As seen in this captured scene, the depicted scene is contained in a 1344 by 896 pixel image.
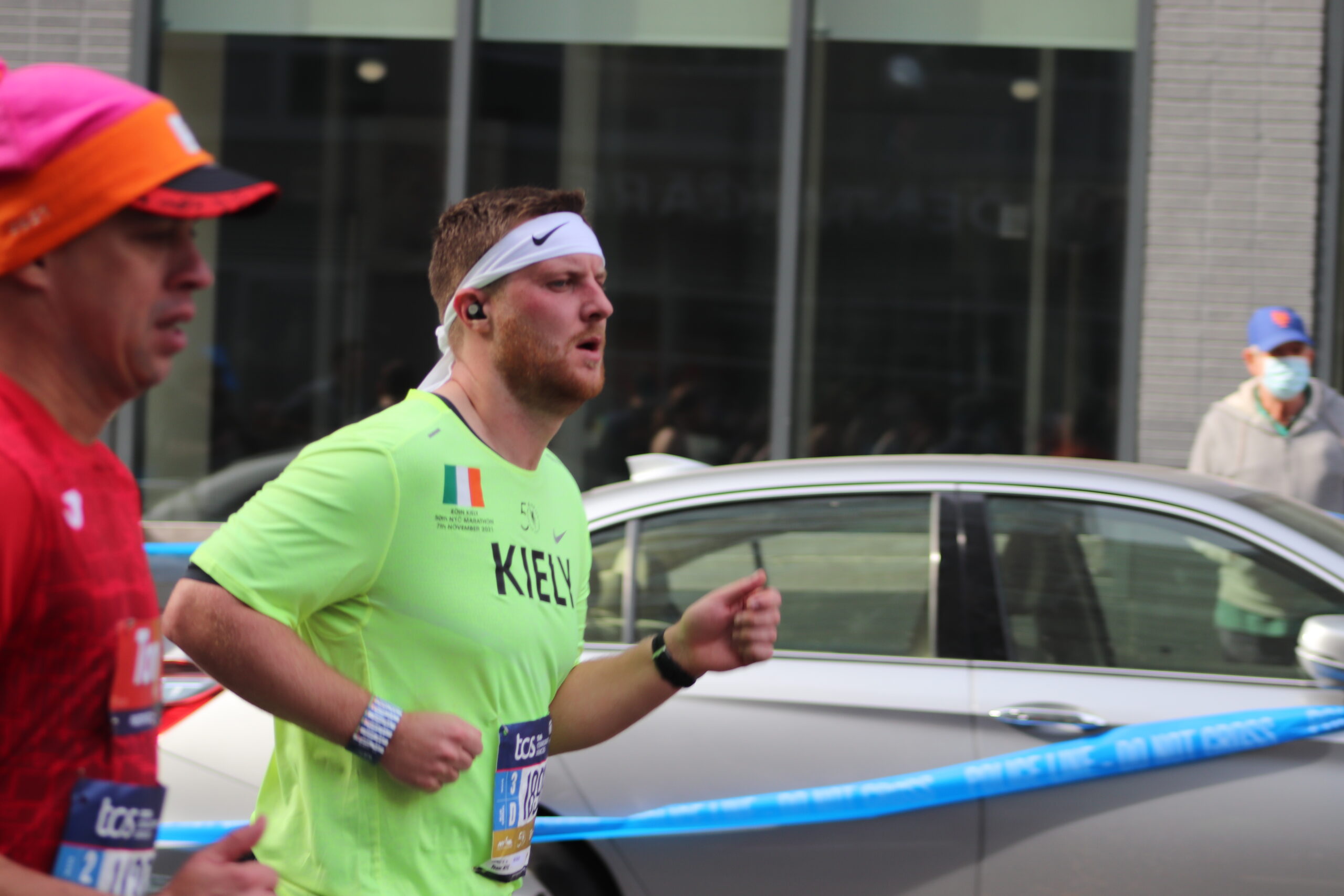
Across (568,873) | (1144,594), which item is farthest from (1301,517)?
(568,873)

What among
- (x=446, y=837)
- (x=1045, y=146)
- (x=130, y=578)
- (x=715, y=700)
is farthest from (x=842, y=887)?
(x=1045, y=146)

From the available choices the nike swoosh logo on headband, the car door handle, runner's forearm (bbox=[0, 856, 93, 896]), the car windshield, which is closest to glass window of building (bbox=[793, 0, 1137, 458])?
the car windshield

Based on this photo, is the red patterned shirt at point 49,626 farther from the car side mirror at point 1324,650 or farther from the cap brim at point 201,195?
the car side mirror at point 1324,650

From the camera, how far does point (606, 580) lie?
3537 mm

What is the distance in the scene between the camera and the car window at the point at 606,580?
352 centimetres

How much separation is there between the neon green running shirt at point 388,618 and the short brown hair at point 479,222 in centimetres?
33

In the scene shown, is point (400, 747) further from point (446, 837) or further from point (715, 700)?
point (715, 700)

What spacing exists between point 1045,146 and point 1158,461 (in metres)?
1.92

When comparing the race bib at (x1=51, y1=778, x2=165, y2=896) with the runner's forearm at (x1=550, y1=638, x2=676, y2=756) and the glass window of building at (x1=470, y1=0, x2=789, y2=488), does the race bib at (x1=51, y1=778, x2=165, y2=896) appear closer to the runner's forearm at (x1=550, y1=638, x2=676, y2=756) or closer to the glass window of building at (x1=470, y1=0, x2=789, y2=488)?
the runner's forearm at (x1=550, y1=638, x2=676, y2=756)

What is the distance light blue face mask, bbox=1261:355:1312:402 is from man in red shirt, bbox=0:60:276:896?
5.12m

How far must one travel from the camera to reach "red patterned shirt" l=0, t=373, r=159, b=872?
3.73ft

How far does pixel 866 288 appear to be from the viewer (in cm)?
815

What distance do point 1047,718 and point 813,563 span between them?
2.23 ft

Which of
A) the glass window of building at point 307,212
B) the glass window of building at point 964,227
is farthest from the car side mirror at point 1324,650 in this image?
the glass window of building at point 307,212
